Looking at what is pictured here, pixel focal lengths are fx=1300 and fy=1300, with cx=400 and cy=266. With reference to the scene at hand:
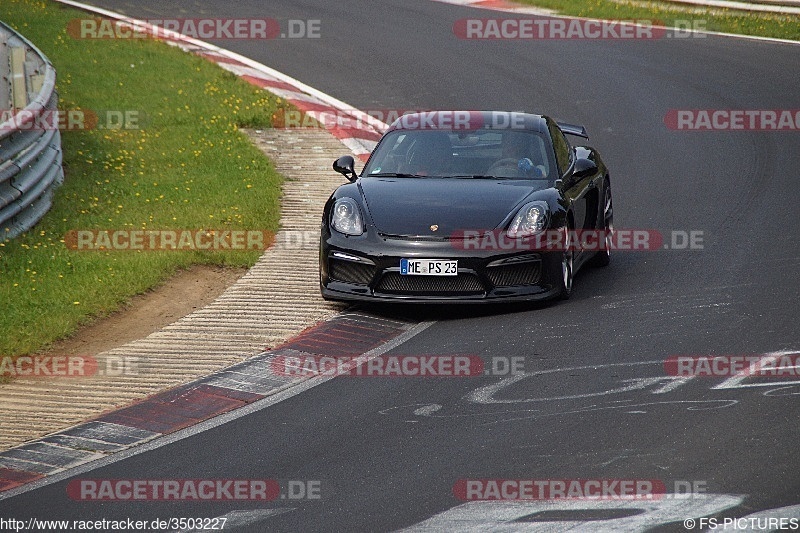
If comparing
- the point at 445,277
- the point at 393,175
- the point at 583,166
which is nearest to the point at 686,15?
the point at 583,166

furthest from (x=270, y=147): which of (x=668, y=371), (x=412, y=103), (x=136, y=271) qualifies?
(x=668, y=371)

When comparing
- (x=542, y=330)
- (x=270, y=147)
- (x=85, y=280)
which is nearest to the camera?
(x=542, y=330)

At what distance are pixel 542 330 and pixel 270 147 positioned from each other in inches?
293

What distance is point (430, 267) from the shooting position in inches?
383

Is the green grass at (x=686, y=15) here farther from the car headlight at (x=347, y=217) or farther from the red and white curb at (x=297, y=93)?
the car headlight at (x=347, y=217)

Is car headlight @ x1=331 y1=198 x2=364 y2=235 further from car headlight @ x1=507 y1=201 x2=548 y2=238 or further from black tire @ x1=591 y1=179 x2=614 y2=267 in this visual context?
black tire @ x1=591 y1=179 x2=614 y2=267

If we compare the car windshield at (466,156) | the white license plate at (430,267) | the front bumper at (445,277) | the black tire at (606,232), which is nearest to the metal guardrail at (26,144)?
the car windshield at (466,156)

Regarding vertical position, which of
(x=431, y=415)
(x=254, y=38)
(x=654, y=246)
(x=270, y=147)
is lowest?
(x=431, y=415)

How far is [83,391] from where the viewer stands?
8562mm

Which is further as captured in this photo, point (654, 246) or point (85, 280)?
point (654, 246)

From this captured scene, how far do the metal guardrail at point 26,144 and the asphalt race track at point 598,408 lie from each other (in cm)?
369

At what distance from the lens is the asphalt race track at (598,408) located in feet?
20.4

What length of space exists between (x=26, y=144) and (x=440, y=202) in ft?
14.7

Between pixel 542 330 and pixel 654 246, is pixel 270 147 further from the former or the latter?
pixel 542 330
